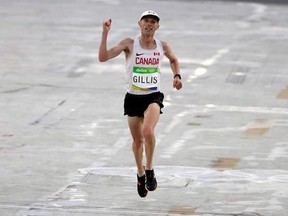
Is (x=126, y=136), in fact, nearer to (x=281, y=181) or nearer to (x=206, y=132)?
(x=206, y=132)

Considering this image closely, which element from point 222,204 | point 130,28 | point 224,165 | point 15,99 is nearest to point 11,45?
point 130,28

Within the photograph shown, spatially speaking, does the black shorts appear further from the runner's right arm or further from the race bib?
the runner's right arm

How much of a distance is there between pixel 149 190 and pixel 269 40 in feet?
60.7

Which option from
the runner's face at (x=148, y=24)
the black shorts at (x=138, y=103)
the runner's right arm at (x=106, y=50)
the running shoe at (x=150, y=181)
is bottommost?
the running shoe at (x=150, y=181)

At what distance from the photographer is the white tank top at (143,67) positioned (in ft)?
51.8

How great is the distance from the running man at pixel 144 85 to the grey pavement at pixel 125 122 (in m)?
0.83

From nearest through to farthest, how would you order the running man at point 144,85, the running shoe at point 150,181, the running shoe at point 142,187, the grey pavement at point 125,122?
the running man at point 144,85, the running shoe at point 150,181, the running shoe at point 142,187, the grey pavement at point 125,122

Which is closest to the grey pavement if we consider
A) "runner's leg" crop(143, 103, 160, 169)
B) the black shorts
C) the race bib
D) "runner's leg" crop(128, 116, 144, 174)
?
"runner's leg" crop(128, 116, 144, 174)

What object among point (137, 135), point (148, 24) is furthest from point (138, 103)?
point (148, 24)

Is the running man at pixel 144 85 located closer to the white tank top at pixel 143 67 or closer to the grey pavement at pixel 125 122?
the white tank top at pixel 143 67

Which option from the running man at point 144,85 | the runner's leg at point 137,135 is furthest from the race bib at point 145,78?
the runner's leg at point 137,135

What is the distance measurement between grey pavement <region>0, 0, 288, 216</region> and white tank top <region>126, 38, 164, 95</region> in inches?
65.1

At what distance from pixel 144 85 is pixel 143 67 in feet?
0.78

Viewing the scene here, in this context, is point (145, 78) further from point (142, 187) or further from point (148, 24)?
point (142, 187)
